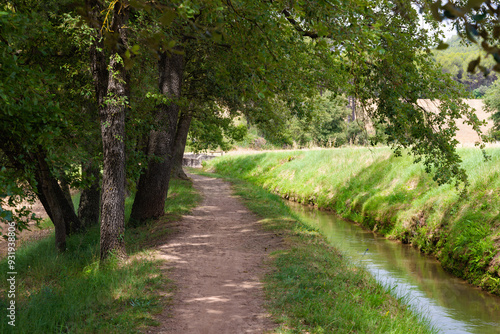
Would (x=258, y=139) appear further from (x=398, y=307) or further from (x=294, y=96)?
(x=398, y=307)

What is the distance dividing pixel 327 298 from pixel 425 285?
4236mm

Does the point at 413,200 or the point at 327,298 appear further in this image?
the point at 413,200

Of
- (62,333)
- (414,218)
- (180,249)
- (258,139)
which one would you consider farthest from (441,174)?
(258,139)

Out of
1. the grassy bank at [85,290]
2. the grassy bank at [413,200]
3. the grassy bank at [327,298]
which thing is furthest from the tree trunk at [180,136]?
the grassy bank at [327,298]

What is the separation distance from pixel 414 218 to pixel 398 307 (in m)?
6.86

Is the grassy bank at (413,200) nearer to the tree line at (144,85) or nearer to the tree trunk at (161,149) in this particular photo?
the tree line at (144,85)

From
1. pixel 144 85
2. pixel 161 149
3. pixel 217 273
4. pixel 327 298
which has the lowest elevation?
pixel 217 273

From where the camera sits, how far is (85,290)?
6359mm

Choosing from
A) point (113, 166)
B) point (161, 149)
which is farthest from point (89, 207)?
point (113, 166)

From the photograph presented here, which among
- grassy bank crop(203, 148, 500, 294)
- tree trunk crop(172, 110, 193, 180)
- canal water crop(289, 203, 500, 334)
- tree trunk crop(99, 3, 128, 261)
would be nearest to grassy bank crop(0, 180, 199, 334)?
tree trunk crop(99, 3, 128, 261)

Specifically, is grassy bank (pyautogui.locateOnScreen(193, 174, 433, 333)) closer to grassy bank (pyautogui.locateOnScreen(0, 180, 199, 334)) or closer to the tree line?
grassy bank (pyautogui.locateOnScreen(0, 180, 199, 334))

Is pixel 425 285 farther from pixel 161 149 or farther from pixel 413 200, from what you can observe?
pixel 161 149

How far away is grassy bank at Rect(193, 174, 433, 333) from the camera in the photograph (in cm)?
525

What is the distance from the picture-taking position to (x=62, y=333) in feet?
15.9
